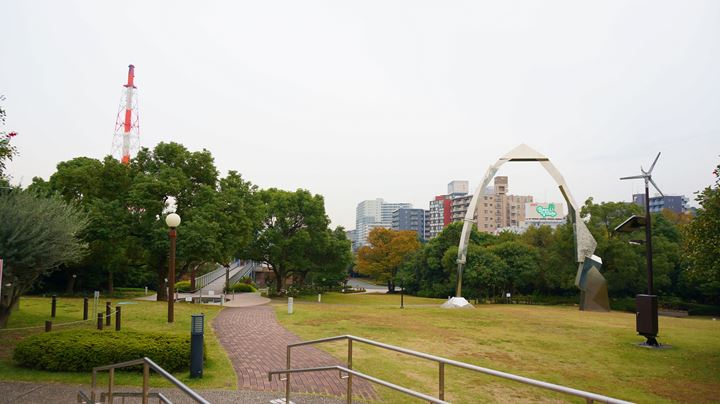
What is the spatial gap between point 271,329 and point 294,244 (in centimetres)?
2416

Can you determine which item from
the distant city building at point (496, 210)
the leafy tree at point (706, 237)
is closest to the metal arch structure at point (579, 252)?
the leafy tree at point (706, 237)

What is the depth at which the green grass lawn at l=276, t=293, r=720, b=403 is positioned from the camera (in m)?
9.66

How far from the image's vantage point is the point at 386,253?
6438 centimetres

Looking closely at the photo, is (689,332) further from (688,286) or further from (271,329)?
(688,286)

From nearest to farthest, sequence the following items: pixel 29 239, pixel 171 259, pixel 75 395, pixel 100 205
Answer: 1. pixel 75 395
2. pixel 29 239
3. pixel 171 259
4. pixel 100 205

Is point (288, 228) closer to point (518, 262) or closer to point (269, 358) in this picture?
point (518, 262)

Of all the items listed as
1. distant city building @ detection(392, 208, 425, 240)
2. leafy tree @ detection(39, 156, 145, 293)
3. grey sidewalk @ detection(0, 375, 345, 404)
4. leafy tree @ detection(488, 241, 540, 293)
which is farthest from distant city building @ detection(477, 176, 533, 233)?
grey sidewalk @ detection(0, 375, 345, 404)

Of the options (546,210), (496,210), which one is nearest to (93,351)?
(546,210)

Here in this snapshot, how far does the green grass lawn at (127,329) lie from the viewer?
9.08m

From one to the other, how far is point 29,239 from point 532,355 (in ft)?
45.7

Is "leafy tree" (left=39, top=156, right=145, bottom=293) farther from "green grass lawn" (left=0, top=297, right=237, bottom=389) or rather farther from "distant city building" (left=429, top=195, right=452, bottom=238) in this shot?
"distant city building" (left=429, top=195, right=452, bottom=238)

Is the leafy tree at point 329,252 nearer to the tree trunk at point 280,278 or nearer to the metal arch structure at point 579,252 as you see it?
the tree trunk at point 280,278

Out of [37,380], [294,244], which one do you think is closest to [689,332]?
[37,380]

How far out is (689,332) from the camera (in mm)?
19125
